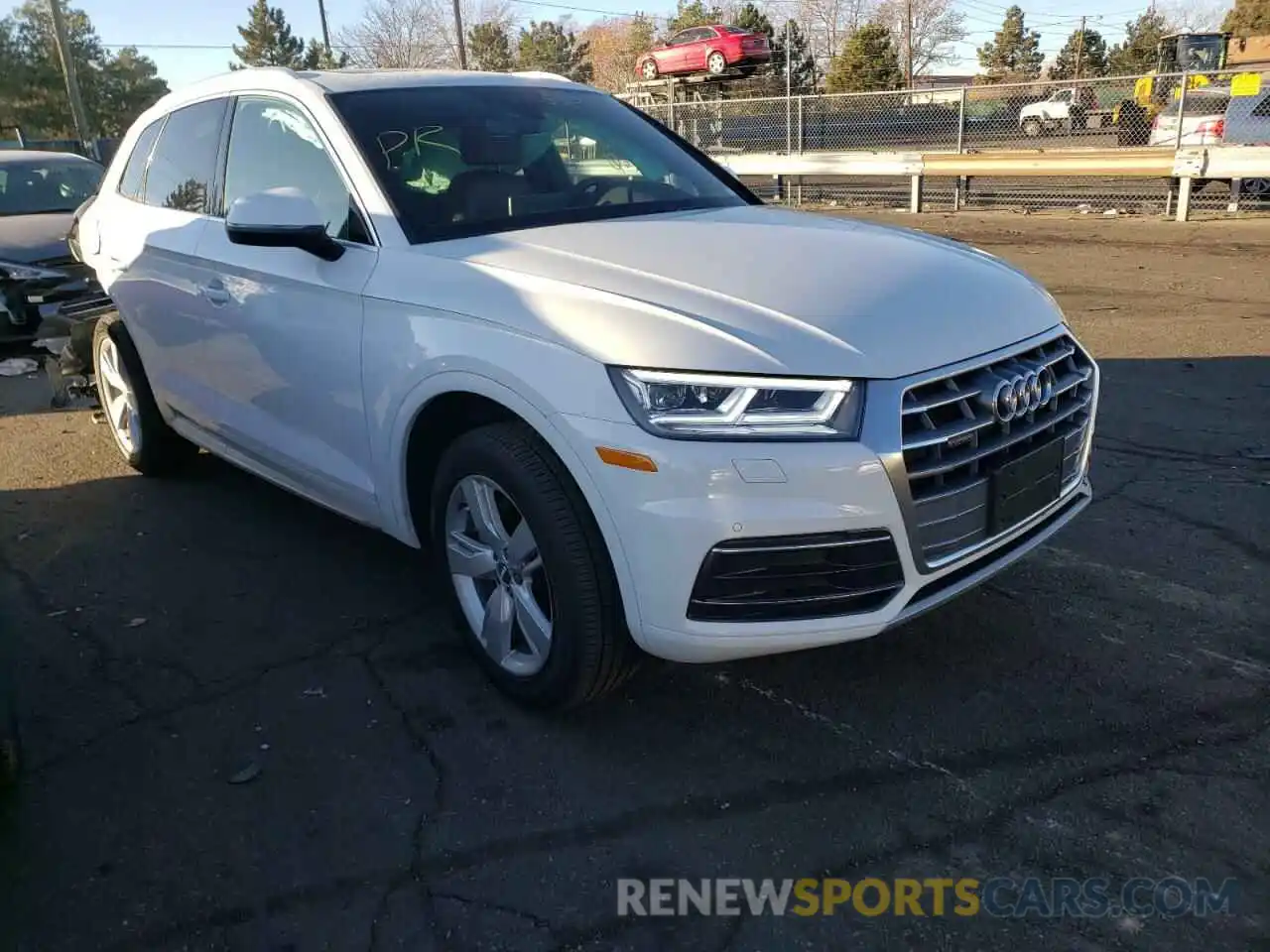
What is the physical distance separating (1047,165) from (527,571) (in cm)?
1388

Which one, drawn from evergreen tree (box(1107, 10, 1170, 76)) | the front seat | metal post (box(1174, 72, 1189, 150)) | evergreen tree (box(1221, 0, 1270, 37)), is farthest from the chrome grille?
evergreen tree (box(1221, 0, 1270, 37))

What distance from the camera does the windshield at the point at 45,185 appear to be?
9.79 meters

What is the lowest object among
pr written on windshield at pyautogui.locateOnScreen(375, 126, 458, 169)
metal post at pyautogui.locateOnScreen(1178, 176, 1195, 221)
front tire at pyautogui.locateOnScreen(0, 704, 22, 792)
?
front tire at pyautogui.locateOnScreen(0, 704, 22, 792)

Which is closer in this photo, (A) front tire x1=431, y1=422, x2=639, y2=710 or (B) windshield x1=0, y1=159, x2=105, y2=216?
(A) front tire x1=431, y1=422, x2=639, y2=710

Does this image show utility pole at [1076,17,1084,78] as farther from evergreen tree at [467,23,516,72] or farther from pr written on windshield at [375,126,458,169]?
pr written on windshield at [375,126,458,169]

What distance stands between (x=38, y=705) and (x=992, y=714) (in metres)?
2.96

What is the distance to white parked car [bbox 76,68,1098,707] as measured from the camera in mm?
2434

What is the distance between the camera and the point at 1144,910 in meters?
2.23

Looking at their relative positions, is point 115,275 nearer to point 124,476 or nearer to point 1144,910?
point 124,476

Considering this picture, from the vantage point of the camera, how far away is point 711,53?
104 ft

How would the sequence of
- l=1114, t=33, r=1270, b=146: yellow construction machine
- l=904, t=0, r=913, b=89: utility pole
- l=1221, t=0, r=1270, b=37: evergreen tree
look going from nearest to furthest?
l=1114, t=33, r=1270, b=146: yellow construction machine, l=1221, t=0, r=1270, b=37: evergreen tree, l=904, t=0, r=913, b=89: utility pole

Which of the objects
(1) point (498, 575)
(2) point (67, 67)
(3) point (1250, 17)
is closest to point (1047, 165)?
(1) point (498, 575)

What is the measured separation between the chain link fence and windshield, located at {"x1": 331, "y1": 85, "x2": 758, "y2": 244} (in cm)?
1171

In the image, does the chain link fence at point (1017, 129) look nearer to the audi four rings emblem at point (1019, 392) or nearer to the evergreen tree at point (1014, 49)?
the audi four rings emblem at point (1019, 392)
